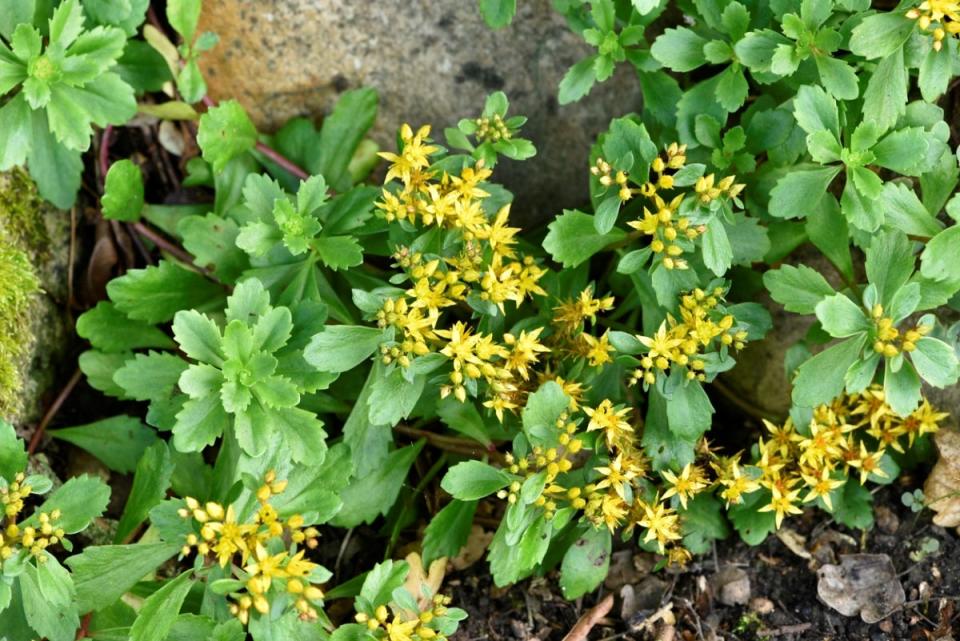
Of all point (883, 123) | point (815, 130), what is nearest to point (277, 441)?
point (815, 130)

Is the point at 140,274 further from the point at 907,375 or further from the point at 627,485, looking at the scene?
the point at 907,375

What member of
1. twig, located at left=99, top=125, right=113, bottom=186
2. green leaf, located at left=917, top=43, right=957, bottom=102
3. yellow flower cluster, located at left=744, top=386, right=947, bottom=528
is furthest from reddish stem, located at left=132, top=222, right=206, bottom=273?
green leaf, located at left=917, top=43, right=957, bottom=102

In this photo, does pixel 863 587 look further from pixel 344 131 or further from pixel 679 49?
pixel 344 131

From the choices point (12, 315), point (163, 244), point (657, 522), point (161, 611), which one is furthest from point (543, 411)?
point (12, 315)

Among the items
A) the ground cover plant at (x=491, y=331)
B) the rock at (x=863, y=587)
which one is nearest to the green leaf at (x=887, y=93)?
the ground cover plant at (x=491, y=331)

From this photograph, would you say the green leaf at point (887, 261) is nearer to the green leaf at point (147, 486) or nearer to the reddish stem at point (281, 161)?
the reddish stem at point (281, 161)

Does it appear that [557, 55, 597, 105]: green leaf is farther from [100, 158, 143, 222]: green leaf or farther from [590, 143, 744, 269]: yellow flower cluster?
[100, 158, 143, 222]: green leaf
